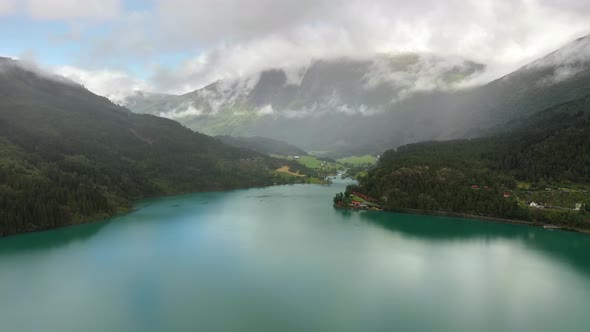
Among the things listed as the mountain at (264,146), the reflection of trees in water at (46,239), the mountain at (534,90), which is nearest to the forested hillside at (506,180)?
the reflection of trees in water at (46,239)

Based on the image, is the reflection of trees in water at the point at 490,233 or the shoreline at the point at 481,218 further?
the shoreline at the point at 481,218

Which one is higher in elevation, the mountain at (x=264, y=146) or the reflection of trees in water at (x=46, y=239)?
the mountain at (x=264, y=146)

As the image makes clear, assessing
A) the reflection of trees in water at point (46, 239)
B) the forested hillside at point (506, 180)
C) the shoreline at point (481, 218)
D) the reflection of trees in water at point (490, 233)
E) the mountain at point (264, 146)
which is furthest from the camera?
the mountain at point (264, 146)

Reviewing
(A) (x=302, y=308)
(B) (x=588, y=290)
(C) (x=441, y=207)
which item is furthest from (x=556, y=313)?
(C) (x=441, y=207)

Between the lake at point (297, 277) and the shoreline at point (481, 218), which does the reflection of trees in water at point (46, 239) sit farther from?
the shoreline at point (481, 218)

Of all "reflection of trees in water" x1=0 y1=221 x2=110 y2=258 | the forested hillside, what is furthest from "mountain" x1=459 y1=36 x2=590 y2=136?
"reflection of trees in water" x1=0 y1=221 x2=110 y2=258

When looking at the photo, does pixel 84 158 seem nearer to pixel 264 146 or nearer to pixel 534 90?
pixel 264 146
